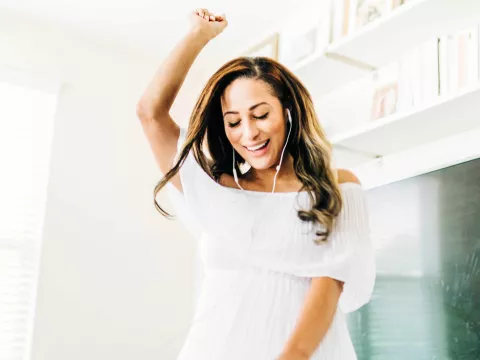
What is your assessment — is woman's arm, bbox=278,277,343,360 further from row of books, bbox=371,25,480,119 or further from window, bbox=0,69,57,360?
window, bbox=0,69,57,360

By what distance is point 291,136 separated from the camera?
4.25 feet

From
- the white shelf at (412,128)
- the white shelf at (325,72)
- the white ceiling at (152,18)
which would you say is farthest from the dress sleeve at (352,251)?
the white ceiling at (152,18)

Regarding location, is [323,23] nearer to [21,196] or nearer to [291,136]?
[291,136]

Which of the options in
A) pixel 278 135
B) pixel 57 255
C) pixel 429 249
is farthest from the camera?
pixel 57 255

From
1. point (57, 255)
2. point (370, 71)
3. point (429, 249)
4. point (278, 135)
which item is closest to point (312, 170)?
point (278, 135)

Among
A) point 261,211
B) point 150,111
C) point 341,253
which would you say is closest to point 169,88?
point 150,111

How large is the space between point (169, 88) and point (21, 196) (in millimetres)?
1832

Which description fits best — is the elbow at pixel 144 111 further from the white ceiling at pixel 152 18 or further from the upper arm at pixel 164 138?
the white ceiling at pixel 152 18

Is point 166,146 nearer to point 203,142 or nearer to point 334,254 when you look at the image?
point 203,142

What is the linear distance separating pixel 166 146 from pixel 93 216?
1.81 metres

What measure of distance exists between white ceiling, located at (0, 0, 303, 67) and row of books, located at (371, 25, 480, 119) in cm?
91

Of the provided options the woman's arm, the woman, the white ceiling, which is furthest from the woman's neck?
the white ceiling

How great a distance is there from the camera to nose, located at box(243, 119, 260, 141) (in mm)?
1250

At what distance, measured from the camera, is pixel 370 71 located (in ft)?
8.41
